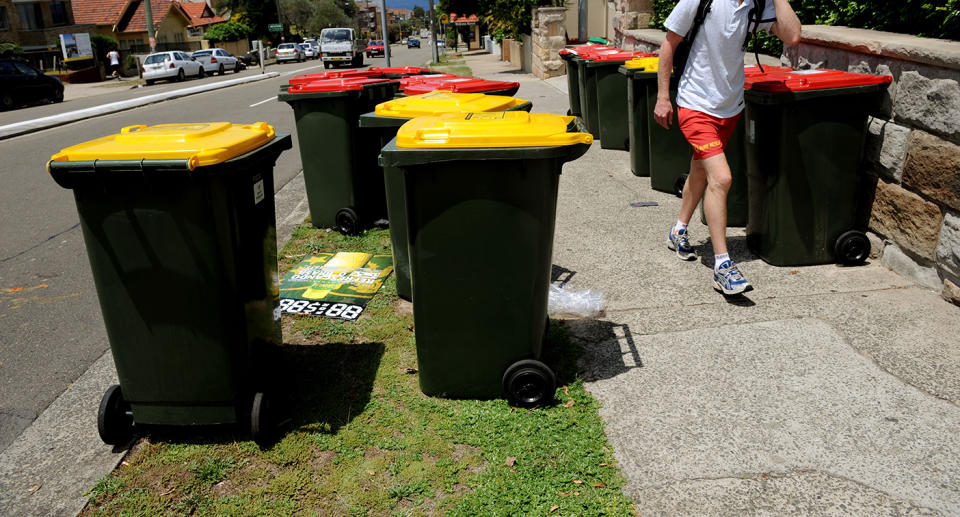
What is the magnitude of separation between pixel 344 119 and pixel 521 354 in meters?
3.18

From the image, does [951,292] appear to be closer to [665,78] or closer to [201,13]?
[665,78]

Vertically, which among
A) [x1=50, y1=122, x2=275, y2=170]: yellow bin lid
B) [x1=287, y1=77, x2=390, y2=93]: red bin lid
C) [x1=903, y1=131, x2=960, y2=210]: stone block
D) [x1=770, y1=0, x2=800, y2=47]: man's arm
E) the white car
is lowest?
[x1=903, y1=131, x2=960, y2=210]: stone block

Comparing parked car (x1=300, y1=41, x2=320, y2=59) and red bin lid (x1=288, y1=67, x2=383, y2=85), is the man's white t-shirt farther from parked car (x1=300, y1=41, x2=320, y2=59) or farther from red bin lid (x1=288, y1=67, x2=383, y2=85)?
parked car (x1=300, y1=41, x2=320, y2=59)

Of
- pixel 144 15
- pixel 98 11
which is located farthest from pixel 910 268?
pixel 144 15

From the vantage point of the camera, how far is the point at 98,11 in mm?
52344

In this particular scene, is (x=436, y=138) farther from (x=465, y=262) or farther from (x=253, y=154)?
(x=253, y=154)

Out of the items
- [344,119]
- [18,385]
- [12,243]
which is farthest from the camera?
[12,243]

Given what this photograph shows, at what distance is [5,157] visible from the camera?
11.4 meters

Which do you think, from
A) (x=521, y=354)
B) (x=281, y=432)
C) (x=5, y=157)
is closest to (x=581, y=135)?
(x=521, y=354)

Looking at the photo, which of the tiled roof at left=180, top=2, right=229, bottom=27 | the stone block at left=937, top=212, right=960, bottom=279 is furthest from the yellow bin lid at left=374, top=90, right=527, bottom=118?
the tiled roof at left=180, top=2, right=229, bottom=27

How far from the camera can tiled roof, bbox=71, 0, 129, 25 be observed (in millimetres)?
51531

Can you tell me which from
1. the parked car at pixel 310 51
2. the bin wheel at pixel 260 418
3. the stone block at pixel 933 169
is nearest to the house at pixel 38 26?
the parked car at pixel 310 51

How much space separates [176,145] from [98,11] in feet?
194

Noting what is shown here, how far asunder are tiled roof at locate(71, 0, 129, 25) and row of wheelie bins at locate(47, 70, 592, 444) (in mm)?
57158
